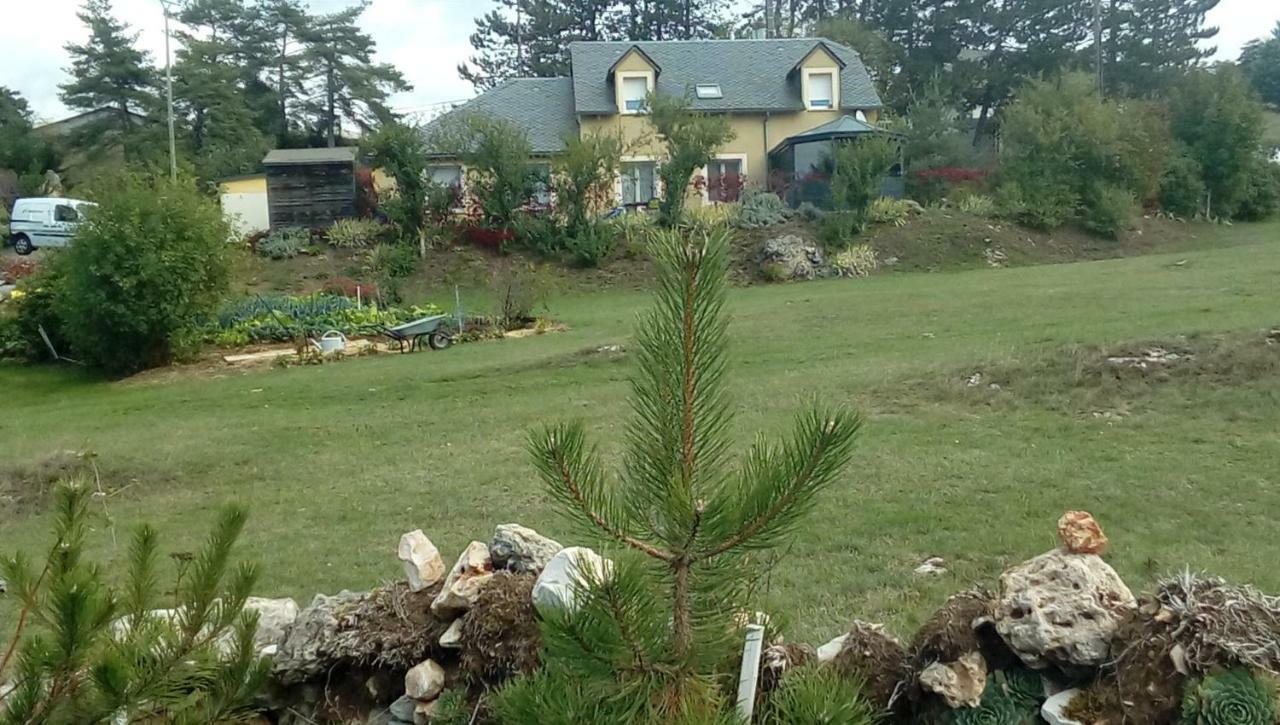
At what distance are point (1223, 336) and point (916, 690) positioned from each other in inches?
A: 333

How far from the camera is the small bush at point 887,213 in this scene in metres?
25.1

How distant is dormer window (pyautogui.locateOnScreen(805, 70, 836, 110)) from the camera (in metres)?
32.4

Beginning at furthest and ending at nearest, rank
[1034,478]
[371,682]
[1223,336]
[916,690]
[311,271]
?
[311,271] → [1223,336] → [1034,478] → [371,682] → [916,690]

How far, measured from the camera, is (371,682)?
2998 mm

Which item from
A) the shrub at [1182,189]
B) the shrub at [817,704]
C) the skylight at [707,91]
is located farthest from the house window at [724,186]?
the shrub at [817,704]

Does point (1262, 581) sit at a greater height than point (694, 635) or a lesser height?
lesser

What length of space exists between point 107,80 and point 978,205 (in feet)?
107

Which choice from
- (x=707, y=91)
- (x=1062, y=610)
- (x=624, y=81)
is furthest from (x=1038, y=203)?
(x=1062, y=610)

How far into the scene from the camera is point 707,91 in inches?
1278

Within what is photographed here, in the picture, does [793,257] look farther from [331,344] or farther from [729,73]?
[729,73]

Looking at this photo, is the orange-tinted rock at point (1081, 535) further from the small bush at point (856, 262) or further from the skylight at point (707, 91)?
the skylight at point (707, 91)

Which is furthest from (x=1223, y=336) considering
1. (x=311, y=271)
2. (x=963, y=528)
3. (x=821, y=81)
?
(x=821, y=81)

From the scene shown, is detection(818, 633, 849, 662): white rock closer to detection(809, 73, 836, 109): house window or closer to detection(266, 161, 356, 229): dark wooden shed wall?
detection(266, 161, 356, 229): dark wooden shed wall

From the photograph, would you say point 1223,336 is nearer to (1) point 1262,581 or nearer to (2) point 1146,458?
(2) point 1146,458
